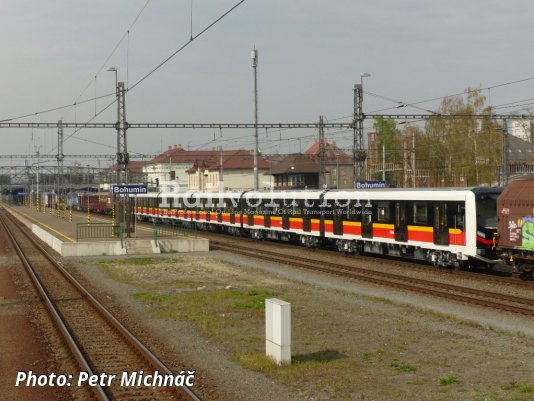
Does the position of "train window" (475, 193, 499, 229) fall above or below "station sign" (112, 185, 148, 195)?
below

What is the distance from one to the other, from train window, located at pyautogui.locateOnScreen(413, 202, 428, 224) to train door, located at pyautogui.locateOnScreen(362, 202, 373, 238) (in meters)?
3.38

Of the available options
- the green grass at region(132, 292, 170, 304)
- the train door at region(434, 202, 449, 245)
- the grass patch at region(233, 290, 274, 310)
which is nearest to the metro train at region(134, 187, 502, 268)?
the train door at region(434, 202, 449, 245)

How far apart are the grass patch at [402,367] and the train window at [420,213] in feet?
49.2

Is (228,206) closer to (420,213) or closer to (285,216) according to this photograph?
(285,216)

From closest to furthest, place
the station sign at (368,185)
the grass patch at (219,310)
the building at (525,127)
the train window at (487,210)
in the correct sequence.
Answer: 1. the grass patch at (219,310)
2. the train window at (487,210)
3. the station sign at (368,185)
4. the building at (525,127)

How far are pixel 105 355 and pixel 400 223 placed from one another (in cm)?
1713

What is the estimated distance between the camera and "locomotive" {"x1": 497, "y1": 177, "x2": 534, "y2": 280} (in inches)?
829

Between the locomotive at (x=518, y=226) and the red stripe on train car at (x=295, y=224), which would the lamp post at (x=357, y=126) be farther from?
the locomotive at (x=518, y=226)

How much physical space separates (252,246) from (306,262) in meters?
9.93

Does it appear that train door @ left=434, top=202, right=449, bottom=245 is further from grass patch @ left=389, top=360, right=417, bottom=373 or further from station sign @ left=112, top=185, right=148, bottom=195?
station sign @ left=112, top=185, right=148, bottom=195

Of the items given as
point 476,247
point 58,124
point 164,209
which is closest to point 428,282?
point 476,247

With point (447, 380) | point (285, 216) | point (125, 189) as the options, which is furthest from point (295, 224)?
point (447, 380)

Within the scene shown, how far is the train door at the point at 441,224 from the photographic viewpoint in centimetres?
2505

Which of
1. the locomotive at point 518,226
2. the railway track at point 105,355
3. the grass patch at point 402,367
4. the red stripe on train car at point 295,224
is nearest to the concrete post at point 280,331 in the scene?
the railway track at point 105,355
